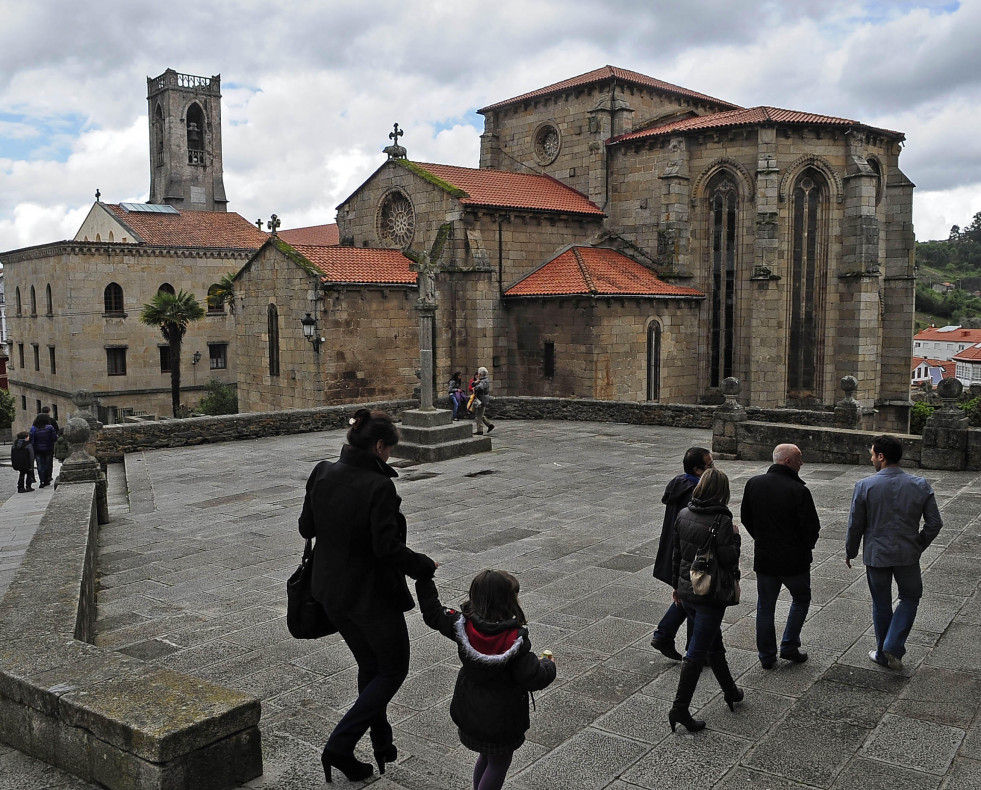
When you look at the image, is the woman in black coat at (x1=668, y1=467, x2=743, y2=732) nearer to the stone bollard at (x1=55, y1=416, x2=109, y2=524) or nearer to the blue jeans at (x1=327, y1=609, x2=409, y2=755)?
the blue jeans at (x1=327, y1=609, x2=409, y2=755)

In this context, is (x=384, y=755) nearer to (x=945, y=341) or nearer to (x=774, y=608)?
(x=774, y=608)

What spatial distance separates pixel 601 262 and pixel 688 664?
21351 mm

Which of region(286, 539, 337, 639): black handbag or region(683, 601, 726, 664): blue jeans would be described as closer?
region(286, 539, 337, 639): black handbag

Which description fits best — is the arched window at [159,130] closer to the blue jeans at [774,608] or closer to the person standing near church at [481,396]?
the person standing near church at [481,396]

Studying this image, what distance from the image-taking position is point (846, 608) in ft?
21.1

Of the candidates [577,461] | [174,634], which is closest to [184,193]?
[577,461]

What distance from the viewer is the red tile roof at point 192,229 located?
40.4 m

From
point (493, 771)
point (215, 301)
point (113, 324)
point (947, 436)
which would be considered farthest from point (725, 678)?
point (215, 301)

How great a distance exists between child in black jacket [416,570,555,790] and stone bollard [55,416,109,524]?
25.9ft

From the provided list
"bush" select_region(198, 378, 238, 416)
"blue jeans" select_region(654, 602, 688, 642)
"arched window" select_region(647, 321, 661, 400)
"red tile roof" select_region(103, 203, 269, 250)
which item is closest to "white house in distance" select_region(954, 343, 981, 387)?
"arched window" select_region(647, 321, 661, 400)

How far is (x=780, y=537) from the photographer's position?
508 cm

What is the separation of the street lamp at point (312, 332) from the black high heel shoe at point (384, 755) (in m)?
17.3

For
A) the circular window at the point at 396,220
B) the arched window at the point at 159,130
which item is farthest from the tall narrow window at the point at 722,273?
the arched window at the point at 159,130

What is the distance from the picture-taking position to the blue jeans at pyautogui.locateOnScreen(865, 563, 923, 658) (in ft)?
17.0
